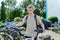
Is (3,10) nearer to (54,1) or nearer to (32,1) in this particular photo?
(32,1)

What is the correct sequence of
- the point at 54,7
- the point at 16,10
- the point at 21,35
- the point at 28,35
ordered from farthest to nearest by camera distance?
the point at 16,10
the point at 54,7
the point at 21,35
the point at 28,35

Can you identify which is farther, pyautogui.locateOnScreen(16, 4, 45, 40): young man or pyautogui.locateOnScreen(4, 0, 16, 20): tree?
pyautogui.locateOnScreen(4, 0, 16, 20): tree

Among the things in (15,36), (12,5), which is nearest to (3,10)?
(12,5)

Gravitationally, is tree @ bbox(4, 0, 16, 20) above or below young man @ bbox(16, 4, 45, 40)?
below

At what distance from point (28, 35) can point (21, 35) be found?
48.5 inches

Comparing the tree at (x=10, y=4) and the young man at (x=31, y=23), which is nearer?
the young man at (x=31, y=23)

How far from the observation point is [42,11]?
47.2 metres

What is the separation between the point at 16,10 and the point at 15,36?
37.0 metres

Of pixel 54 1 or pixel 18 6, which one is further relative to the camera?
pixel 18 6

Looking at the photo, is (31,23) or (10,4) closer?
(31,23)

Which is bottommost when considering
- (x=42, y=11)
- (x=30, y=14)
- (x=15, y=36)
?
(x=42, y=11)

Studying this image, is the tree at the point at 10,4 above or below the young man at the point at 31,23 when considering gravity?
below

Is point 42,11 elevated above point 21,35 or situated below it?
below

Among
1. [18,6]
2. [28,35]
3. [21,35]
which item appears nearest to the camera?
[28,35]
